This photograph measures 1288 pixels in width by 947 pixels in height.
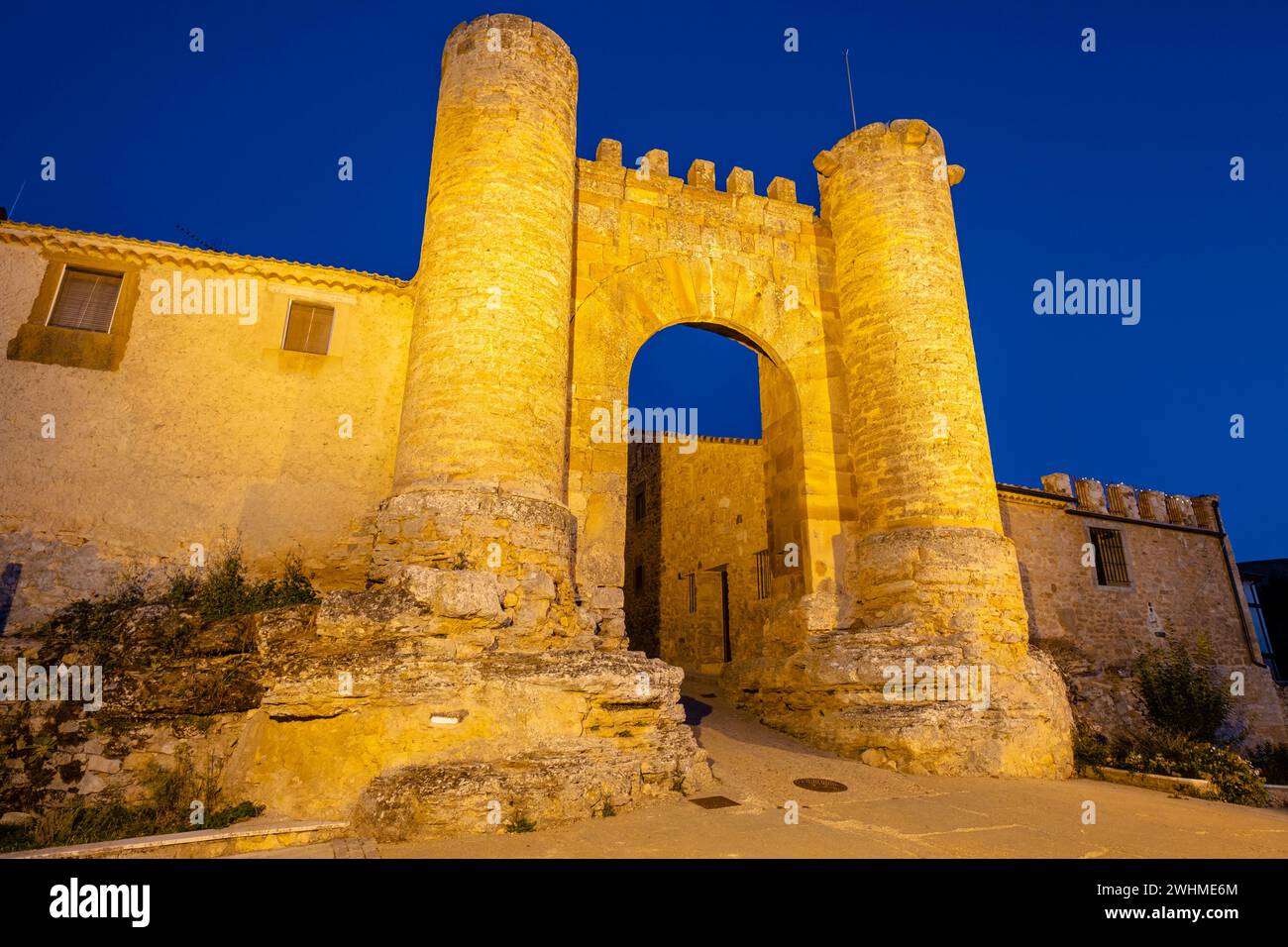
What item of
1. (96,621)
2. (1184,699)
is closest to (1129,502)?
(1184,699)

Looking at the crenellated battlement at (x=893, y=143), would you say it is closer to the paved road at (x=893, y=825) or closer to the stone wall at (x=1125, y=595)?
the stone wall at (x=1125, y=595)

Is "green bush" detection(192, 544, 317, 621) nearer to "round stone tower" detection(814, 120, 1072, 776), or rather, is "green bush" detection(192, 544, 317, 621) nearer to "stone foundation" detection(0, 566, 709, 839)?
"stone foundation" detection(0, 566, 709, 839)

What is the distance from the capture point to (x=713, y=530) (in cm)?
1424

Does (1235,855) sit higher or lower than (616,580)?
Result: lower

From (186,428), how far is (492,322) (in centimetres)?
379

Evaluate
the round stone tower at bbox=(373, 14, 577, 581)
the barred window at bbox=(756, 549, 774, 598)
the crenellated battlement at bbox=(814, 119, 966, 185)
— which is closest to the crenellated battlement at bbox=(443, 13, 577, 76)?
the round stone tower at bbox=(373, 14, 577, 581)

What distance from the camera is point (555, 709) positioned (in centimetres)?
535

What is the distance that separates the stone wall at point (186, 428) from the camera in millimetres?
6895

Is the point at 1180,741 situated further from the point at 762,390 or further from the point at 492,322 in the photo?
the point at 492,322

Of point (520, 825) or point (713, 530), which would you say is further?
point (713, 530)
